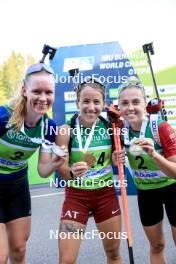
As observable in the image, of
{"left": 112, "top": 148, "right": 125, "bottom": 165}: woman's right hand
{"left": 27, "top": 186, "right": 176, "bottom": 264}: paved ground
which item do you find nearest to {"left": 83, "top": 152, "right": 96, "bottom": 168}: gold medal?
{"left": 112, "top": 148, "right": 125, "bottom": 165}: woman's right hand

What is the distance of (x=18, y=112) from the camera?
2.97 metres

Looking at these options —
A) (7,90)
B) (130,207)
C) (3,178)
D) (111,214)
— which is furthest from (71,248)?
(7,90)

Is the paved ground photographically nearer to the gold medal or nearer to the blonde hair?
the gold medal

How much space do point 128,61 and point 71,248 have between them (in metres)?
6.51

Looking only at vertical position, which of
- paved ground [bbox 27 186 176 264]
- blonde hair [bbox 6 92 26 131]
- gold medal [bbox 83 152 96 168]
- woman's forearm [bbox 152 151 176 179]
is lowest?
paved ground [bbox 27 186 176 264]

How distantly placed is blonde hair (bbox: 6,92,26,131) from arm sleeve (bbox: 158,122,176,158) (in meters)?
1.14

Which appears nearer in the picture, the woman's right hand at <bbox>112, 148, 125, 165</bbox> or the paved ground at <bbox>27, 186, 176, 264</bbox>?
the woman's right hand at <bbox>112, 148, 125, 165</bbox>

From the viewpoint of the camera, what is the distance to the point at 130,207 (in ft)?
25.1

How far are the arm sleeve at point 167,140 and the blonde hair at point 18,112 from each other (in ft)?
3.73

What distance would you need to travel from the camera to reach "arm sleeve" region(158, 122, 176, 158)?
294 cm

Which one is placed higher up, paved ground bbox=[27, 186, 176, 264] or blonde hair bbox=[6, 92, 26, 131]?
blonde hair bbox=[6, 92, 26, 131]

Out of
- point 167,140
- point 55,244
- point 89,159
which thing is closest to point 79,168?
point 89,159

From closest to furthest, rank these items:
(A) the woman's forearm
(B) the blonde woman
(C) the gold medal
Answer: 1. (A) the woman's forearm
2. (B) the blonde woman
3. (C) the gold medal

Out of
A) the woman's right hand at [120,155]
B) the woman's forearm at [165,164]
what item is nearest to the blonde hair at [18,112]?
the woman's right hand at [120,155]
